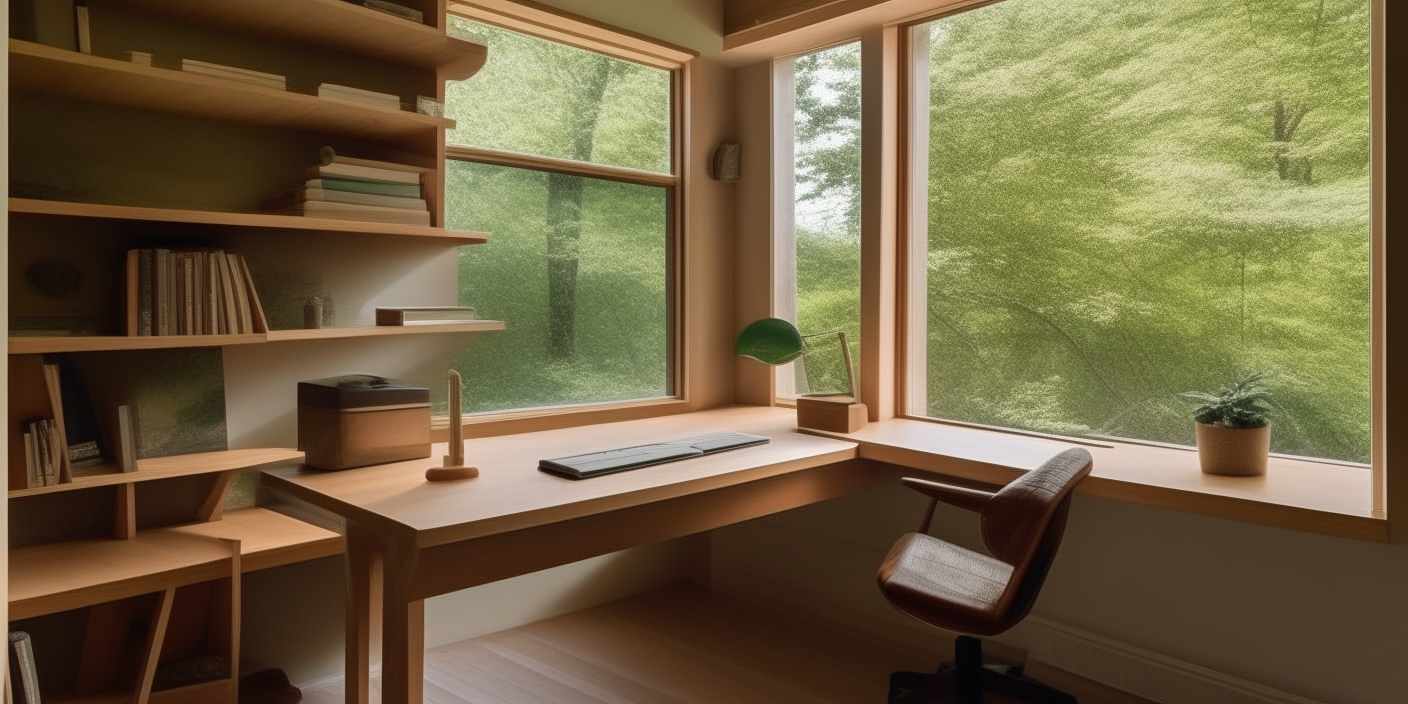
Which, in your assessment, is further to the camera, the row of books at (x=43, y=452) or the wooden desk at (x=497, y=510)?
the row of books at (x=43, y=452)

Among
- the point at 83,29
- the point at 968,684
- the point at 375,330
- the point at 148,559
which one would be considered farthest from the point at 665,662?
the point at 83,29

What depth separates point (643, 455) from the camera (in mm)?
2561

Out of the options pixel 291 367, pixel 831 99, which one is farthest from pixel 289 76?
pixel 831 99

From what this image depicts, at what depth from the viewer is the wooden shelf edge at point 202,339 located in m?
2.07

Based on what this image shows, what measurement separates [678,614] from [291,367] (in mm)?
1667

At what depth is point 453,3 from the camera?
9.86ft

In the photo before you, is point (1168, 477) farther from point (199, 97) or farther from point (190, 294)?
point (199, 97)

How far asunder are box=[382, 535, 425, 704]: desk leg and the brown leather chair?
113 centimetres

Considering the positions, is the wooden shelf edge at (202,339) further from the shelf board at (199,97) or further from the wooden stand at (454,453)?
the shelf board at (199,97)

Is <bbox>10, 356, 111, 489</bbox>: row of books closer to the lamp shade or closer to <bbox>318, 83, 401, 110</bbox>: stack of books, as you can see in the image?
<bbox>318, 83, 401, 110</bbox>: stack of books

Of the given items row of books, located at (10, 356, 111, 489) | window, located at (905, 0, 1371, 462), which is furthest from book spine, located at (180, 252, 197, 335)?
window, located at (905, 0, 1371, 462)

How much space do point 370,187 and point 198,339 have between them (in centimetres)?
62

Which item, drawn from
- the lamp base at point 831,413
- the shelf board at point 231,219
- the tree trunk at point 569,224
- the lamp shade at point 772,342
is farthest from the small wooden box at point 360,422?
the lamp base at point 831,413

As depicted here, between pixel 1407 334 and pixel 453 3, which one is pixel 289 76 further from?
pixel 1407 334
